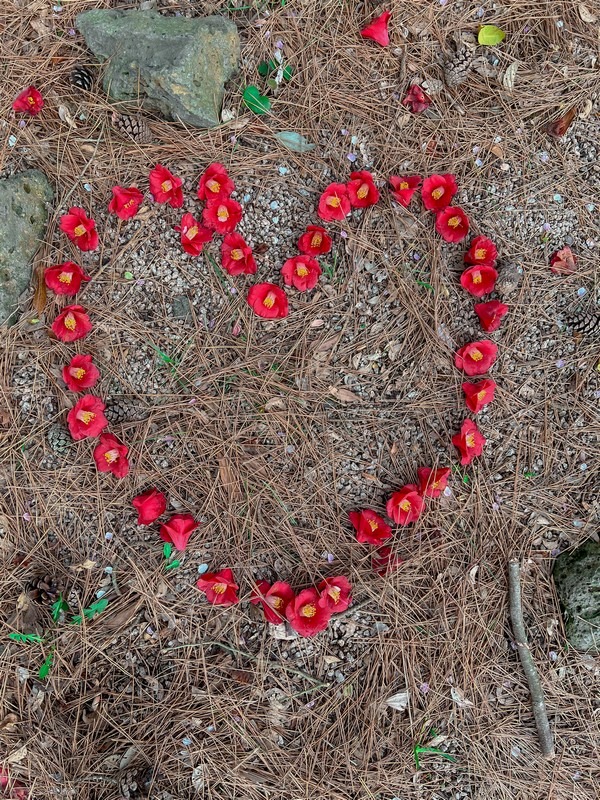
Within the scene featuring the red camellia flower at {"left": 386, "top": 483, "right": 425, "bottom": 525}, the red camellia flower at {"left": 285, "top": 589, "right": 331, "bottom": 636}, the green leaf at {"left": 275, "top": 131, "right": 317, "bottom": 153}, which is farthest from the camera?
the green leaf at {"left": 275, "top": 131, "right": 317, "bottom": 153}

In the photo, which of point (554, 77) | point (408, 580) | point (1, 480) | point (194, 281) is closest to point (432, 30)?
point (554, 77)

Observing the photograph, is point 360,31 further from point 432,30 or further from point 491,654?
point 491,654

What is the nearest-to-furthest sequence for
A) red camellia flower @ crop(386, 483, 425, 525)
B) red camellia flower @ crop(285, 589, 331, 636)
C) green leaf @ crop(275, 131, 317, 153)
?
red camellia flower @ crop(285, 589, 331, 636), red camellia flower @ crop(386, 483, 425, 525), green leaf @ crop(275, 131, 317, 153)

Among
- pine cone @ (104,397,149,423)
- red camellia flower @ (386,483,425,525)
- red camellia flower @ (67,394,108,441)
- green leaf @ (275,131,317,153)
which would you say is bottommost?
red camellia flower @ (386,483,425,525)

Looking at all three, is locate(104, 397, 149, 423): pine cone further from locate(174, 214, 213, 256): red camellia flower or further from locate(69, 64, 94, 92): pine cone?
locate(69, 64, 94, 92): pine cone

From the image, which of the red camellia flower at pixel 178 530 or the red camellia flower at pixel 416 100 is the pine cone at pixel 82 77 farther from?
the red camellia flower at pixel 178 530

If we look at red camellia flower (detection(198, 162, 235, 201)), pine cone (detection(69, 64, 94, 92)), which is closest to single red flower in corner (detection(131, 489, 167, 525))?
red camellia flower (detection(198, 162, 235, 201))

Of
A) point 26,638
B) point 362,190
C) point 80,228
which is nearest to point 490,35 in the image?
point 362,190
